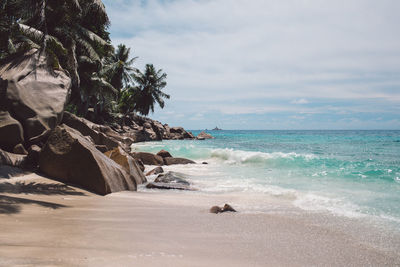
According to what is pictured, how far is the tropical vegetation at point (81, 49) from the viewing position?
10953 millimetres

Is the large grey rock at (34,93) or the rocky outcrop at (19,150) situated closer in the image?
the rocky outcrop at (19,150)

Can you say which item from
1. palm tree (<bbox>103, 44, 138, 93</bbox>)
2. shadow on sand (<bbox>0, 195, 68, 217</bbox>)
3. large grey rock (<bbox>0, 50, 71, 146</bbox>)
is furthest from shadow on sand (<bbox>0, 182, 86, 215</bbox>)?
palm tree (<bbox>103, 44, 138, 93</bbox>)

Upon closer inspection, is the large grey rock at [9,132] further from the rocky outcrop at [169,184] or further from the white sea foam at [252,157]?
the white sea foam at [252,157]

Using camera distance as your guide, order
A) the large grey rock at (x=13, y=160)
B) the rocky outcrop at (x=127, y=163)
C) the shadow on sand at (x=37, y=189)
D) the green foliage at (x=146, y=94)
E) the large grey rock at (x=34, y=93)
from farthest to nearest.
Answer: the green foliage at (x=146, y=94) < the rocky outcrop at (x=127, y=163) < the large grey rock at (x=34, y=93) < the large grey rock at (x=13, y=160) < the shadow on sand at (x=37, y=189)

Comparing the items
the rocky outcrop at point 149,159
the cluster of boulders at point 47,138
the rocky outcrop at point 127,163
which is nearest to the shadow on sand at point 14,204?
the cluster of boulders at point 47,138

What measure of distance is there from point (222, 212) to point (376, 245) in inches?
87.7

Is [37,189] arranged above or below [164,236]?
above

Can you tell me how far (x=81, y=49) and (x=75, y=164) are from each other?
17686mm

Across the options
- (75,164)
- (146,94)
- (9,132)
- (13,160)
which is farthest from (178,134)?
(75,164)

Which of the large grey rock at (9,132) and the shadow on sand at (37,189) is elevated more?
the large grey rock at (9,132)

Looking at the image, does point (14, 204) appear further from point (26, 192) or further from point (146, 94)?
point (146, 94)

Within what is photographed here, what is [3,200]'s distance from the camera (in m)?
3.74

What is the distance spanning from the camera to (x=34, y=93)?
812 centimetres

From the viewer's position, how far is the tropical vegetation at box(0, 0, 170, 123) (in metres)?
11.0
